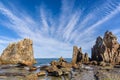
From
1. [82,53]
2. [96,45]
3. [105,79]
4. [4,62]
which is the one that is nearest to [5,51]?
[4,62]

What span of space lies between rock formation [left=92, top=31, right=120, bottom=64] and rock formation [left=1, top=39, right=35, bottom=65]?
42.9 m

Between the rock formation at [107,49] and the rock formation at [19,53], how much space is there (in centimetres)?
4290

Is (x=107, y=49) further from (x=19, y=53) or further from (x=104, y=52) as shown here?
(x=19, y=53)

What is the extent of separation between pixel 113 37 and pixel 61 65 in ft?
208

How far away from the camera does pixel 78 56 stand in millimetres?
123438

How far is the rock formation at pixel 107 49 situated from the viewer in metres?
122

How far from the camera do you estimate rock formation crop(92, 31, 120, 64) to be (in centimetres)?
12208

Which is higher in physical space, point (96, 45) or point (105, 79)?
point (96, 45)

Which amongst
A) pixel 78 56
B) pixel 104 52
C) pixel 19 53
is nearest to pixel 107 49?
pixel 104 52

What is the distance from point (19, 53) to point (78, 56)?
36.0 m

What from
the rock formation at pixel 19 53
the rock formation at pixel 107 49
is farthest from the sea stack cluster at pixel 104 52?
the rock formation at pixel 19 53

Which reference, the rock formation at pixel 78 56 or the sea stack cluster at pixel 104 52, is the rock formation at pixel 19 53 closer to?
the rock formation at pixel 78 56

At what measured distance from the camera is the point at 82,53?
12106 cm

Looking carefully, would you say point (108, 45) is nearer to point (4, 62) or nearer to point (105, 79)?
point (4, 62)
